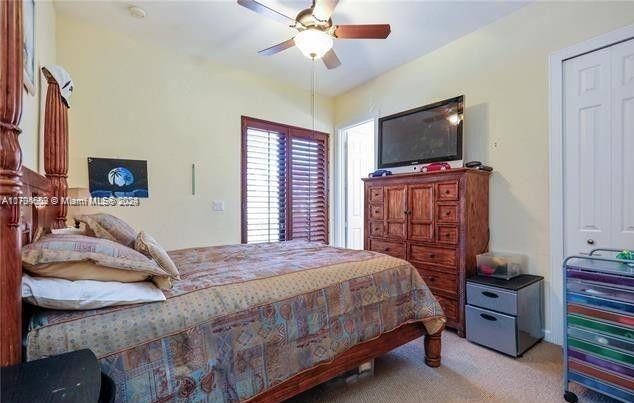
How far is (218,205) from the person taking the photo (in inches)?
142

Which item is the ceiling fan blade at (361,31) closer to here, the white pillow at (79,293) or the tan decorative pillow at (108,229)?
the tan decorative pillow at (108,229)

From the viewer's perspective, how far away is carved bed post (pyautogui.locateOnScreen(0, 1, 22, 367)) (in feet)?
2.65

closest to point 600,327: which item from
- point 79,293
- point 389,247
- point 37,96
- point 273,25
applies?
point 389,247


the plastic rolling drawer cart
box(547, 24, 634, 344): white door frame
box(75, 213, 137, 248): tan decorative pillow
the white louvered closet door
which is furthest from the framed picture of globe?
the white louvered closet door

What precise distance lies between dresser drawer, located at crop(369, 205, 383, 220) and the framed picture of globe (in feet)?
8.09

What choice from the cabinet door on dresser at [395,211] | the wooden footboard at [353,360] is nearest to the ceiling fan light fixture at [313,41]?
the cabinet door on dresser at [395,211]

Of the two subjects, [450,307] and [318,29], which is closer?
[318,29]

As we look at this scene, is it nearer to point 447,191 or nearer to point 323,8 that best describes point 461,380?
point 447,191

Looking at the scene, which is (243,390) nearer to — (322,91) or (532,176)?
(532,176)

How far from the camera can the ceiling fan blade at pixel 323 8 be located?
2.00 metres

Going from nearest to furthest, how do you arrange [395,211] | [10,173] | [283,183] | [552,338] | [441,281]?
[10,173] → [552,338] → [441,281] → [395,211] → [283,183]

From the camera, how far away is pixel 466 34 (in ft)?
10.00

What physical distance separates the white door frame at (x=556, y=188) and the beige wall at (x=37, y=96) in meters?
3.76

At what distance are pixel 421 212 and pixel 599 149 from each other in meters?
1.41
